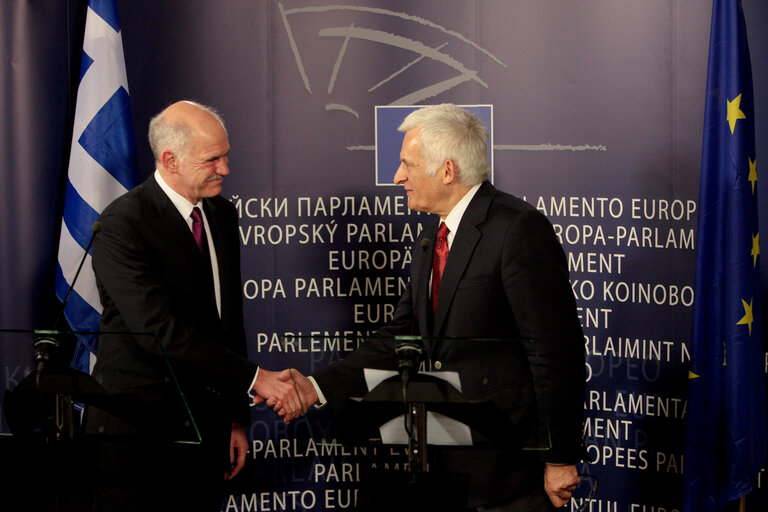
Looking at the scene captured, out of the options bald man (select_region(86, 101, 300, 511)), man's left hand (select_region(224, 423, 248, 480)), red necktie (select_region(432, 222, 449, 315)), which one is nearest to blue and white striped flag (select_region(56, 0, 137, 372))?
bald man (select_region(86, 101, 300, 511))

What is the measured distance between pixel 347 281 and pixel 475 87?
1.14 m

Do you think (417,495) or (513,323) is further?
(513,323)

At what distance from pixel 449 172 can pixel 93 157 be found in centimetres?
183

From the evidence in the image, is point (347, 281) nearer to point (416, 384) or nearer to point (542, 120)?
point (542, 120)

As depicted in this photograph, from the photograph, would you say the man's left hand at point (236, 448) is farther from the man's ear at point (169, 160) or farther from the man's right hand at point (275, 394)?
the man's ear at point (169, 160)

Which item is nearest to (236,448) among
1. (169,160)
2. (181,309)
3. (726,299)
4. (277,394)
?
(277,394)

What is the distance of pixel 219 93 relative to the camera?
4.18 m

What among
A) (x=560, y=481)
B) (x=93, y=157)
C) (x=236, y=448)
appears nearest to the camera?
(x=560, y=481)

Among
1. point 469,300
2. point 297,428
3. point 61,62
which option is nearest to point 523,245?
point 469,300

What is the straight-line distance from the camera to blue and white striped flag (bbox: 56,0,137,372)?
3852mm

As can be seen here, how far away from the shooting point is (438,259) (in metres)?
2.93

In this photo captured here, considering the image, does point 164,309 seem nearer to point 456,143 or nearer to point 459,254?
point 459,254

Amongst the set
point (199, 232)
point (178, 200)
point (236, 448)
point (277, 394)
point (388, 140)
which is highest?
point (388, 140)

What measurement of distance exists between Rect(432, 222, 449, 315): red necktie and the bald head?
34.5 inches
